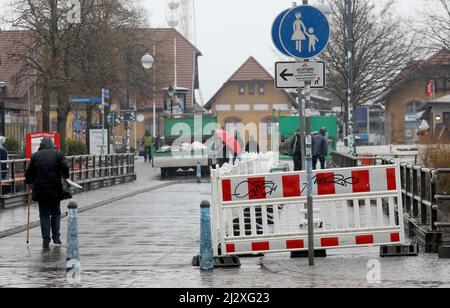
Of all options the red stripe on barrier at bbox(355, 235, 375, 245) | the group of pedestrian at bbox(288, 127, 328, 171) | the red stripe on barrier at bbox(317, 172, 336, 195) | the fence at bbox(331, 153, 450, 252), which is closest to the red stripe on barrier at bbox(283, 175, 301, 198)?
the red stripe on barrier at bbox(317, 172, 336, 195)

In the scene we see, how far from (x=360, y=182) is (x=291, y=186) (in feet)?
3.04

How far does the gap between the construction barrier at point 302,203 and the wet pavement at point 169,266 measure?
26 centimetres

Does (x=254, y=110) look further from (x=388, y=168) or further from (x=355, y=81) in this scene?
(x=388, y=168)

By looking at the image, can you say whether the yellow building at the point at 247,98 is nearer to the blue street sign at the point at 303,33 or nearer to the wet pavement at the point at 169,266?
the wet pavement at the point at 169,266

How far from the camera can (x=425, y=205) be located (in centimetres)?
1539

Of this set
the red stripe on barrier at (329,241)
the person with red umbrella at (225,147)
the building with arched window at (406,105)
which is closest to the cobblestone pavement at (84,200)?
the person with red umbrella at (225,147)

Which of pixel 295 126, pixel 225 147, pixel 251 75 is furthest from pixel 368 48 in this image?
pixel 251 75

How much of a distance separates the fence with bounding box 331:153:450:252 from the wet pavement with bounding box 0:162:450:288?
42 cm

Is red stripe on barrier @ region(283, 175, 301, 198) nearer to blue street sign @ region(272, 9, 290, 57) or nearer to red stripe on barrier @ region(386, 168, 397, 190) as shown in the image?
red stripe on barrier @ region(386, 168, 397, 190)

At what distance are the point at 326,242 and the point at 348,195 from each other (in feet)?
2.28

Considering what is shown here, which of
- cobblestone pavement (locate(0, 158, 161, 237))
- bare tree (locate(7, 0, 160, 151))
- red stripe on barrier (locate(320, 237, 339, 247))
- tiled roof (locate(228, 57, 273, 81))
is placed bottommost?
cobblestone pavement (locate(0, 158, 161, 237))

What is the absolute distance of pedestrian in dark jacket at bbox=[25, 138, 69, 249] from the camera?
16812mm

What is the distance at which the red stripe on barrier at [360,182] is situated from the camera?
14.3m
